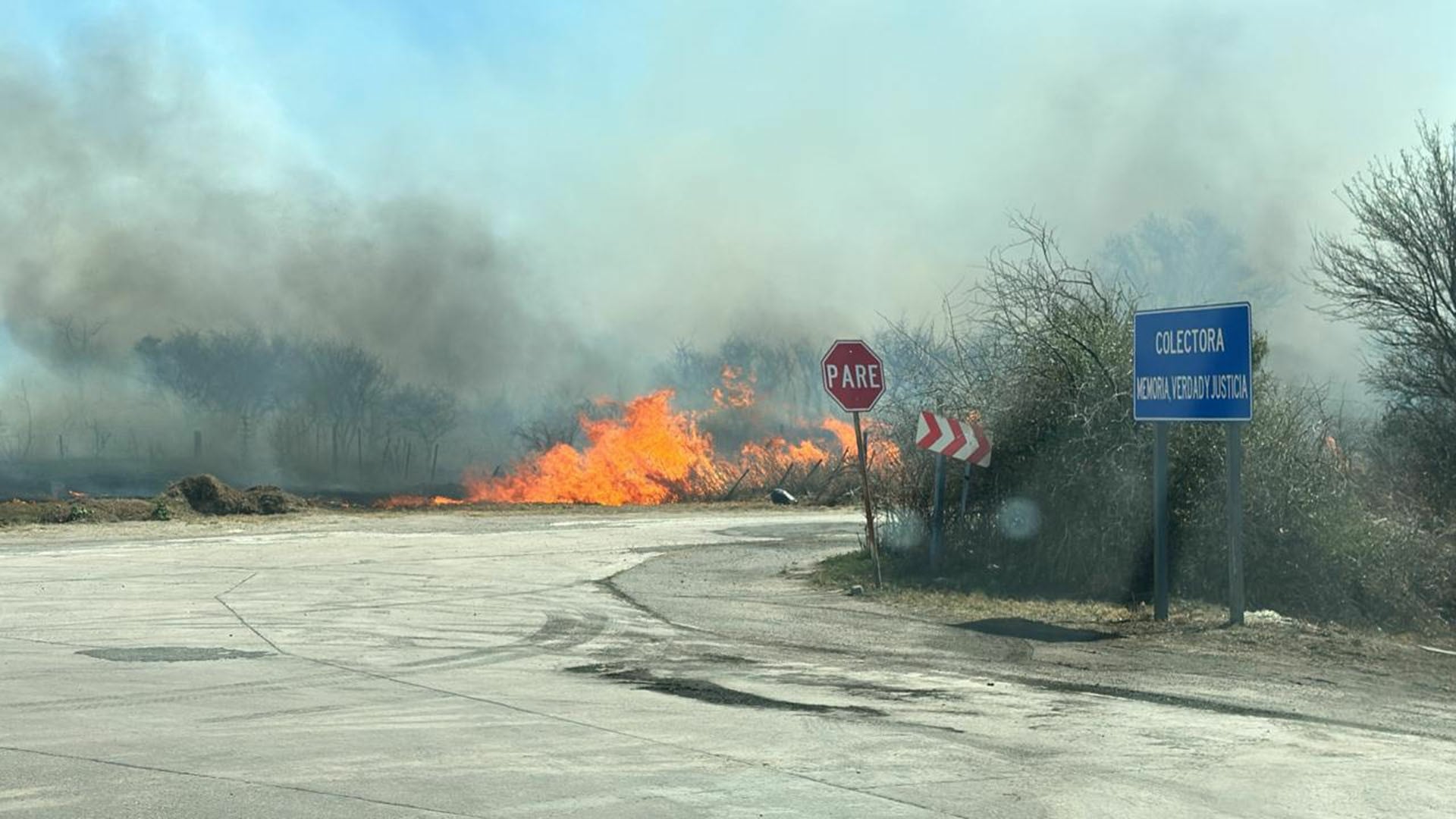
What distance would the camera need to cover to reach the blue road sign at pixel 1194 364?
41.8 feet

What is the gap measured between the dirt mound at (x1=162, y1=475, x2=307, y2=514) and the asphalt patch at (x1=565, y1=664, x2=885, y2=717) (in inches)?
928

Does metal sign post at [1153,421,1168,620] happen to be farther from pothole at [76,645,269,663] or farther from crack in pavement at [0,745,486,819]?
crack in pavement at [0,745,486,819]

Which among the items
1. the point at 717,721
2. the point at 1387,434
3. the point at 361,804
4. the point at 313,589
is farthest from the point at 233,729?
the point at 1387,434

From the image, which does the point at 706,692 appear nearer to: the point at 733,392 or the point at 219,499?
the point at 219,499

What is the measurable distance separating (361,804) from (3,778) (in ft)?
6.08

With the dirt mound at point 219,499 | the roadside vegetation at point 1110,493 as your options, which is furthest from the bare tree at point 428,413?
the roadside vegetation at point 1110,493

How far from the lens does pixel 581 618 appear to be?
538 inches

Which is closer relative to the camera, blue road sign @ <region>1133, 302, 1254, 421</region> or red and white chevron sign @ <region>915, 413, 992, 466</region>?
blue road sign @ <region>1133, 302, 1254, 421</region>

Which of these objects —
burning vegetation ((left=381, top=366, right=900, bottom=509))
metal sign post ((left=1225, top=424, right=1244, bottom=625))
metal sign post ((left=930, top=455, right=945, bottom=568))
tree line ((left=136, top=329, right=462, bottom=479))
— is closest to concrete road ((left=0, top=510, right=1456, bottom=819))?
→ metal sign post ((left=930, top=455, right=945, bottom=568))

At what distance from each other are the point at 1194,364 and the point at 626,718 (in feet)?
23.8

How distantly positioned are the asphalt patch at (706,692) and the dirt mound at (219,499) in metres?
23.6

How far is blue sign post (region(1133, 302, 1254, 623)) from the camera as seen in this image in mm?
12781

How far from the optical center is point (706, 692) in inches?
371

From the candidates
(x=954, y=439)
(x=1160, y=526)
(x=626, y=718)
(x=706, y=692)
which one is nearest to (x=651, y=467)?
(x=954, y=439)
